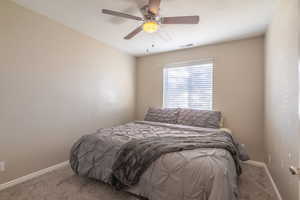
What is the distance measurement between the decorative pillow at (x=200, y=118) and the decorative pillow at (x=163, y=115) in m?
0.13

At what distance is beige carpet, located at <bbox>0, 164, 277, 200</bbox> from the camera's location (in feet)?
5.89

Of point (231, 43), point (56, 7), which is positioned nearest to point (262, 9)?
point (231, 43)

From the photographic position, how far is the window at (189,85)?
10.9 ft

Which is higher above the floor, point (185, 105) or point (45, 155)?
point (185, 105)

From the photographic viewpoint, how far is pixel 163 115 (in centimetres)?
335

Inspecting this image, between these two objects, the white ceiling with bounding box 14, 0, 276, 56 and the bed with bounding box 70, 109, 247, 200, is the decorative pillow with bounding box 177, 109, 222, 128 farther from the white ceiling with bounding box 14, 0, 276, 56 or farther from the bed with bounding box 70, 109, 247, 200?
the white ceiling with bounding box 14, 0, 276, 56

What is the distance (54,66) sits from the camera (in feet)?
8.05

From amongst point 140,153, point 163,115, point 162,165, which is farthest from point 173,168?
point 163,115

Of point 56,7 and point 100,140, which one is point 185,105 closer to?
point 100,140

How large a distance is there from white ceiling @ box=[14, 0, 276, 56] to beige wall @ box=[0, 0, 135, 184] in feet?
0.92

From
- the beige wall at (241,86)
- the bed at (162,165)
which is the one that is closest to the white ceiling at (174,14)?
the beige wall at (241,86)

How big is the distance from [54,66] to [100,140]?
1519 millimetres

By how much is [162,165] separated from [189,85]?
95.9 inches

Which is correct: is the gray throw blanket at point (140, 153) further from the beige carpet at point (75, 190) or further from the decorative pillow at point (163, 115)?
the decorative pillow at point (163, 115)
